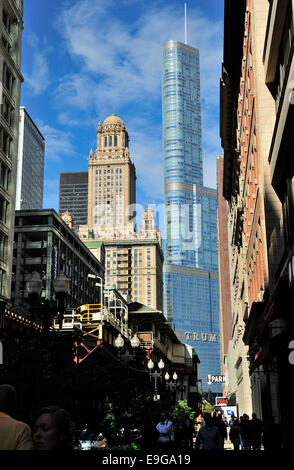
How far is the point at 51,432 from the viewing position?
454cm

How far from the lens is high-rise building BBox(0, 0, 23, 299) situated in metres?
55.1

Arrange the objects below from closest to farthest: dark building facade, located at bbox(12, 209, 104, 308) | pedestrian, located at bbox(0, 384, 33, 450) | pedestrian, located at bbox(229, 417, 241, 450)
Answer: pedestrian, located at bbox(0, 384, 33, 450) → pedestrian, located at bbox(229, 417, 241, 450) → dark building facade, located at bbox(12, 209, 104, 308)

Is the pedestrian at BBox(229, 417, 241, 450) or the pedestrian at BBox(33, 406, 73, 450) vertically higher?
the pedestrian at BBox(33, 406, 73, 450)

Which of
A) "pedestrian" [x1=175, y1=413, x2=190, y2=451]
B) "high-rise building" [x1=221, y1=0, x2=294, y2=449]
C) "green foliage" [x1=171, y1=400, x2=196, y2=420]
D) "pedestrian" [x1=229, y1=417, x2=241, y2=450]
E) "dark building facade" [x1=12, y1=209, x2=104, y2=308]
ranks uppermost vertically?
"dark building facade" [x1=12, y1=209, x2=104, y2=308]

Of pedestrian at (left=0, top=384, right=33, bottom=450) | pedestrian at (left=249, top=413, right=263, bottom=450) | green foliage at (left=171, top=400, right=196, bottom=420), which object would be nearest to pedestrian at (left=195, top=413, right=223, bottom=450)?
pedestrian at (left=0, top=384, right=33, bottom=450)

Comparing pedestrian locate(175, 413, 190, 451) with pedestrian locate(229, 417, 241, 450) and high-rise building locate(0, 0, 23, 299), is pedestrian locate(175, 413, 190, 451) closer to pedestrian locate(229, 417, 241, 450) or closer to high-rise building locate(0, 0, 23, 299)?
pedestrian locate(229, 417, 241, 450)

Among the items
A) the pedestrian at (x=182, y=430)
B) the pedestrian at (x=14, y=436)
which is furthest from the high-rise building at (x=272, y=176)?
the pedestrian at (x=14, y=436)

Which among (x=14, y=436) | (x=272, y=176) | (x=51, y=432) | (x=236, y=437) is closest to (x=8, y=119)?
(x=236, y=437)

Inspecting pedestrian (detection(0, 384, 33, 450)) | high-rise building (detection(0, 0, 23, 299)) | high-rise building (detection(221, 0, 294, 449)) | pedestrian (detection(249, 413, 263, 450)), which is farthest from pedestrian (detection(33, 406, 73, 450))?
high-rise building (detection(0, 0, 23, 299))

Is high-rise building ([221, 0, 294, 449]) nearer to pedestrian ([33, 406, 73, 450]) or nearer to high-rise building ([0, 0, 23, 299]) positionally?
pedestrian ([33, 406, 73, 450])

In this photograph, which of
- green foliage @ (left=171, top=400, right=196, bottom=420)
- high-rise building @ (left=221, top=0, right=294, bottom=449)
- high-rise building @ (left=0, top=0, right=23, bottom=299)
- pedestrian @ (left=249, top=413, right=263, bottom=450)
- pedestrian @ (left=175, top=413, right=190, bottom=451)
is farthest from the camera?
high-rise building @ (left=0, top=0, right=23, bottom=299)

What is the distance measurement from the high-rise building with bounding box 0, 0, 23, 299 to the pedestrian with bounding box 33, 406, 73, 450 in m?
49.7

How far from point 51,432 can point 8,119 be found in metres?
56.0

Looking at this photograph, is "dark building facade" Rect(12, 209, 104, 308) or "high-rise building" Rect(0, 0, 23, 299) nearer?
"high-rise building" Rect(0, 0, 23, 299)
